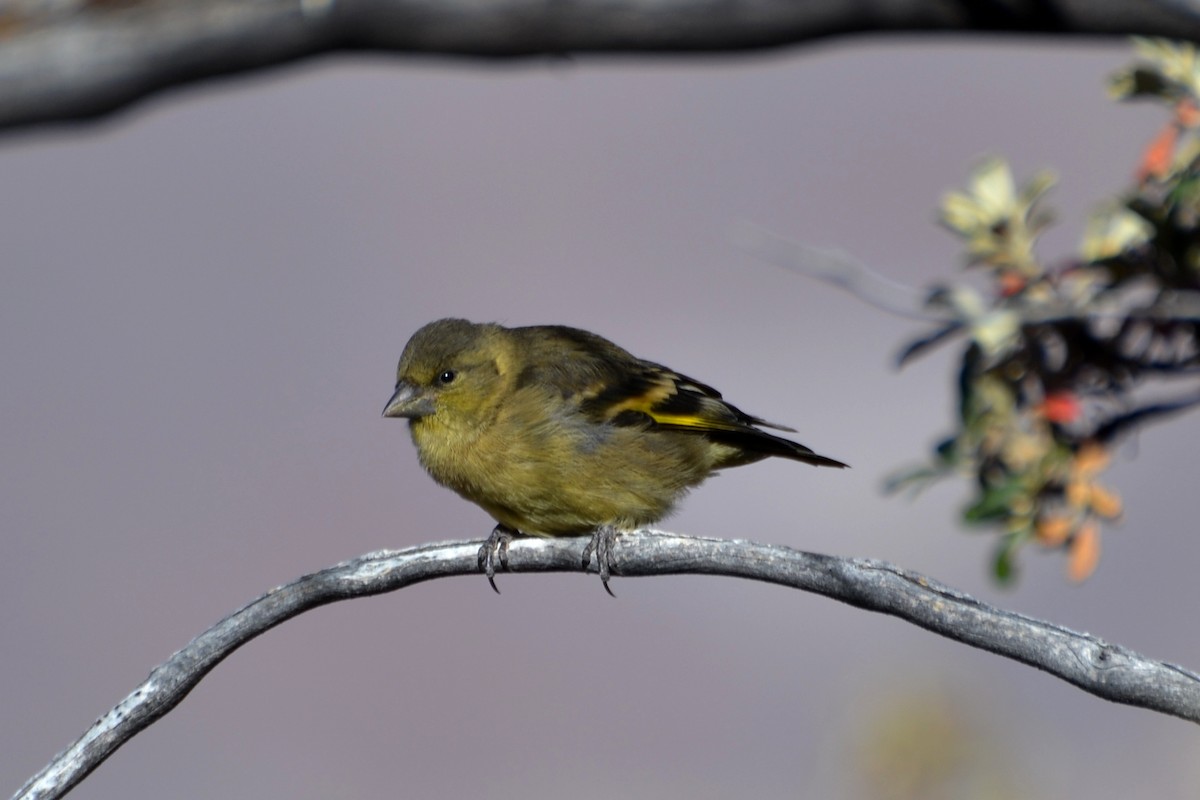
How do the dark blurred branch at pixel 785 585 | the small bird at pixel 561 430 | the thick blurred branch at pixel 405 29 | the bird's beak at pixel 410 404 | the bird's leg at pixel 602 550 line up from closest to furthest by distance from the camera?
the dark blurred branch at pixel 785 585 < the thick blurred branch at pixel 405 29 < the bird's leg at pixel 602 550 < the small bird at pixel 561 430 < the bird's beak at pixel 410 404

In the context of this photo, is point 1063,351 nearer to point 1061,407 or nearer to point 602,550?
point 1061,407

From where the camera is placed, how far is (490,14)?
10.4 feet

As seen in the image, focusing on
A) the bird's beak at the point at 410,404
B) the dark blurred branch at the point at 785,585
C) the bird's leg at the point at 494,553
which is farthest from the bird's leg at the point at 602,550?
the bird's beak at the point at 410,404

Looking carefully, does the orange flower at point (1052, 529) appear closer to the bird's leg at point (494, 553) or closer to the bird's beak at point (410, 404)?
the bird's leg at point (494, 553)

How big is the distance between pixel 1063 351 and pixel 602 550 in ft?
4.22

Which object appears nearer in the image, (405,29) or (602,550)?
(405,29)

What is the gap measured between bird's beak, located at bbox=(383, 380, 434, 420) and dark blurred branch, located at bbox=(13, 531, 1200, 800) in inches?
45.0

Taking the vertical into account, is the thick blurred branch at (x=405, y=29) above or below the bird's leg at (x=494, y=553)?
above

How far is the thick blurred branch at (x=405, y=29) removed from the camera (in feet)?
9.78

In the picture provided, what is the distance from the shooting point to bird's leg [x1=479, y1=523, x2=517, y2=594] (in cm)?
349

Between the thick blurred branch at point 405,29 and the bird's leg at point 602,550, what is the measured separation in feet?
4.23

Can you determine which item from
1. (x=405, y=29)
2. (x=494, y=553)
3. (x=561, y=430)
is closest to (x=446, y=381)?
(x=561, y=430)

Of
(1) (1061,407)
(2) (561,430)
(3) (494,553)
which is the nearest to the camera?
(1) (1061,407)

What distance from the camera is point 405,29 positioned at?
10.6 feet
